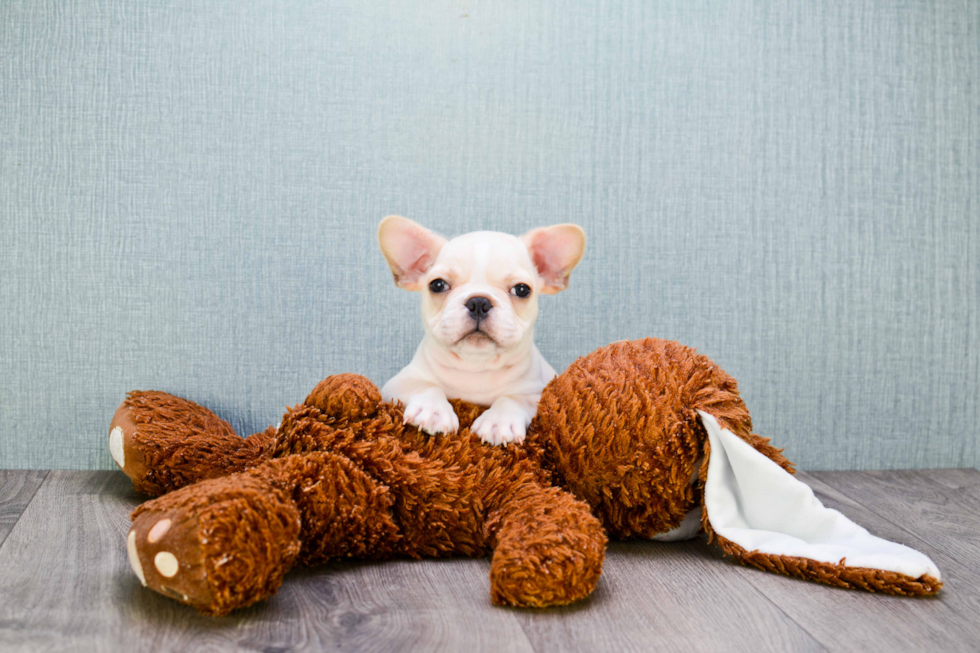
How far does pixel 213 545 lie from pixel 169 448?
2.13ft

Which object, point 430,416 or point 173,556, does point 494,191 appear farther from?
point 173,556

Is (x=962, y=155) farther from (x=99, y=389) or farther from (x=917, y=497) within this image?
(x=99, y=389)

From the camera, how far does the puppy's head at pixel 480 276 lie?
1188 millimetres

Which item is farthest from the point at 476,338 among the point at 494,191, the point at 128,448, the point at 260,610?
the point at 128,448

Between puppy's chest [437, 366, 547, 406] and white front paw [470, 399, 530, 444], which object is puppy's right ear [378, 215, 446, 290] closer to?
puppy's chest [437, 366, 547, 406]

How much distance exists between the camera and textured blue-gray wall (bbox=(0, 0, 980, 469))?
1.66 meters

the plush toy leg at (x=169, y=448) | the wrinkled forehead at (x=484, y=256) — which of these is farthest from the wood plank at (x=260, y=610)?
the wrinkled forehead at (x=484, y=256)

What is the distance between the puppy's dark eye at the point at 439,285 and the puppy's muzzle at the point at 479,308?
0.30 feet

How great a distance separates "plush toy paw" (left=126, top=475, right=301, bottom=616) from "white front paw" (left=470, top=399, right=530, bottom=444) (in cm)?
37

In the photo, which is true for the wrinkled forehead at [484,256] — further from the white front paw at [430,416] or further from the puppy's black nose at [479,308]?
the white front paw at [430,416]

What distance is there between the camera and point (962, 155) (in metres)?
1.86

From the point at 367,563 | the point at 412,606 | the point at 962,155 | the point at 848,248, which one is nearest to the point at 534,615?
the point at 412,606

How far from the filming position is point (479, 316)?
46.5 inches

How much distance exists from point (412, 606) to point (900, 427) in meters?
1.45
